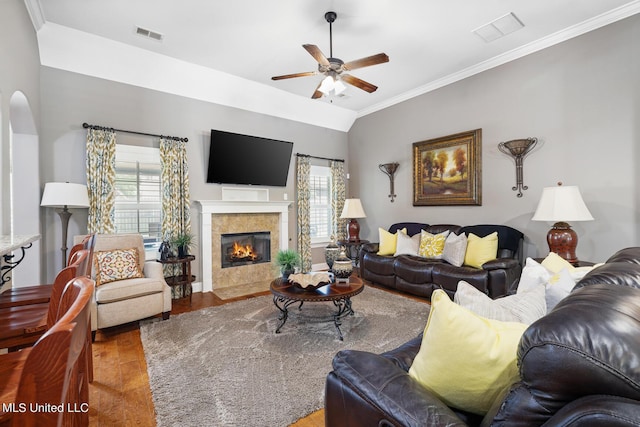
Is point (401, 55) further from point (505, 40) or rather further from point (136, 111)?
point (136, 111)

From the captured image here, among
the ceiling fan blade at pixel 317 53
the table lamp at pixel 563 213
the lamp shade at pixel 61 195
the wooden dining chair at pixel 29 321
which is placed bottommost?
the wooden dining chair at pixel 29 321

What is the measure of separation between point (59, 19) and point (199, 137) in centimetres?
188

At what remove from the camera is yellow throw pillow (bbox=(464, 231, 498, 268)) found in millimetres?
3703

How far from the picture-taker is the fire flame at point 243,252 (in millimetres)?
4979

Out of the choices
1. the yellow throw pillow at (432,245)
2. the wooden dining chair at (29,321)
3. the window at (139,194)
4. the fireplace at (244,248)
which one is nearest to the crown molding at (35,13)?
the window at (139,194)

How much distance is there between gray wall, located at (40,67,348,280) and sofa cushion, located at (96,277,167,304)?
1.12m

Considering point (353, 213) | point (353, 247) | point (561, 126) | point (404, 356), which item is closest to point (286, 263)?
point (404, 356)

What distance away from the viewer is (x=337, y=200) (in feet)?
20.2

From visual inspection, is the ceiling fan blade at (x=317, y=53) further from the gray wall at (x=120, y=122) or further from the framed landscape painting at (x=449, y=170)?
the framed landscape painting at (x=449, y=170)

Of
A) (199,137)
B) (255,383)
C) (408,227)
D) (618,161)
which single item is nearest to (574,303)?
(255,383)

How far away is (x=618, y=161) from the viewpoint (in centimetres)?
318

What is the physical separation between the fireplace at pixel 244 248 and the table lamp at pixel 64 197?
1.92 meters

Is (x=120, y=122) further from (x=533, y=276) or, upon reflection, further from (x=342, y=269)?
(x=533, y=276)

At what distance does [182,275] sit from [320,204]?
2939 millimetres
